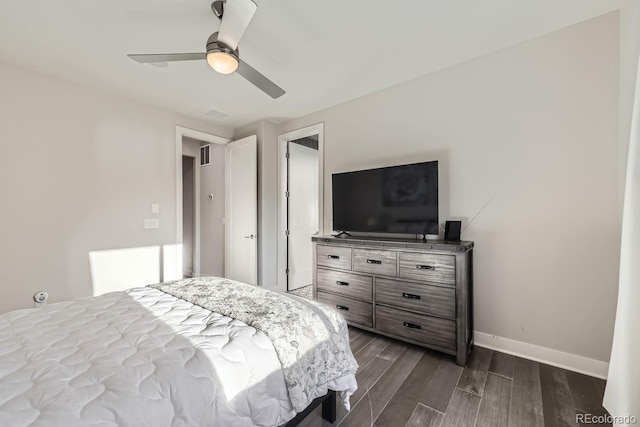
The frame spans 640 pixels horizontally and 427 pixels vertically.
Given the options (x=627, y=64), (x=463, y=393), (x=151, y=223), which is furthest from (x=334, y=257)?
(x=627, y=64)

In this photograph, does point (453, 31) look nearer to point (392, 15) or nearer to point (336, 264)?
point (392, 15)

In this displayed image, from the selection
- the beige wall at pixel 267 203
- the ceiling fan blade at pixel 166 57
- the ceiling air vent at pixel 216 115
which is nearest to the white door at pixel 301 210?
the beige wall at pixel 267 203

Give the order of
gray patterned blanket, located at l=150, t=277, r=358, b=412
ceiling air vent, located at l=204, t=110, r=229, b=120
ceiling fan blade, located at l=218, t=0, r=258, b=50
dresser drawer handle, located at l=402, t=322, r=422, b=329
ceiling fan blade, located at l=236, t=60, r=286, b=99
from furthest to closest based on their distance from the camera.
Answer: ceiling air vent, located at l=204, t=110, r=229, b=120, dresser drawer handle, located at l=402, t=322, r=422, b=329, ceiling fan blade, located at l=236, t=60, r=286, b=99, ceiling fan blade, located at l=218, t=0, r=258, b=50, gray patterned blanket, located at l=150, t=277, r=358, b=412

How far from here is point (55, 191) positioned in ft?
8.87

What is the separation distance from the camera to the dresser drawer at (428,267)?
A: 84.3 inches

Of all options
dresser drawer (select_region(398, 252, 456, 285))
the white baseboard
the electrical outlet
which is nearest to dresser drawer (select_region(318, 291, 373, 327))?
dresser drawer (select_region(398, 252, 456, 285))

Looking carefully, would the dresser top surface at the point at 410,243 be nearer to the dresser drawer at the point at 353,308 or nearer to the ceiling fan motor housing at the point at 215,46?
the dresser drawer at the point at 353,308

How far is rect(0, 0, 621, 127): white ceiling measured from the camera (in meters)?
1.82

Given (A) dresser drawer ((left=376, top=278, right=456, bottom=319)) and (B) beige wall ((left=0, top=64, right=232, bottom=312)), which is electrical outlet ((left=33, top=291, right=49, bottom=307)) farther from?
(A) dresser drawer ((left=376, top=278, right=456, bottom=319))

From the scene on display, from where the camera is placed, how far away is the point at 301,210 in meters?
4.38

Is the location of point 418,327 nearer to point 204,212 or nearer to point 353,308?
point 353,308

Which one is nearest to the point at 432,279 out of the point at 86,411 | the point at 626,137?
the point at 626,137

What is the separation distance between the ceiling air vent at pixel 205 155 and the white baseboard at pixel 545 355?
469cm

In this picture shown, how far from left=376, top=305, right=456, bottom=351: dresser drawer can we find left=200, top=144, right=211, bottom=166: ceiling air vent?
393cm
